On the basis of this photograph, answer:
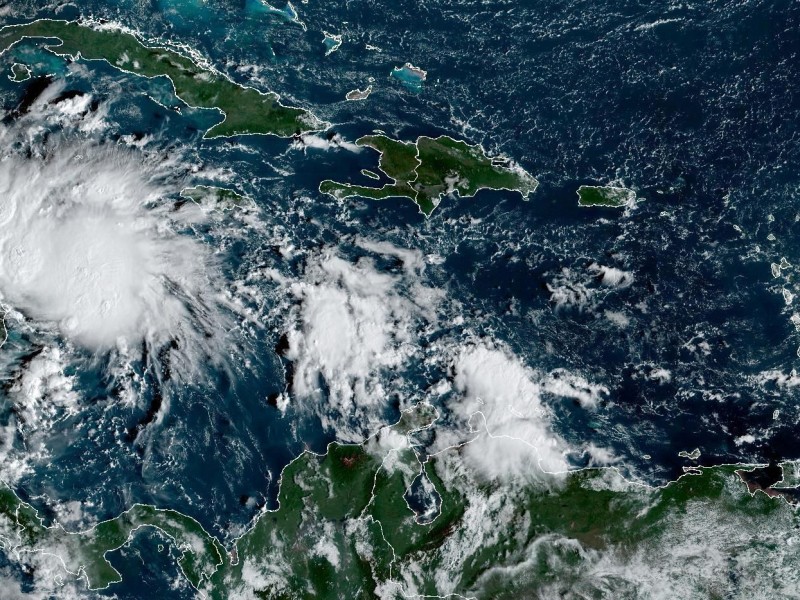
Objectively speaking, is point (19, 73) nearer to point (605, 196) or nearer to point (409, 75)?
point (409, 75)

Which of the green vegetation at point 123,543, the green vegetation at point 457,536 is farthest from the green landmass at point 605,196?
the green vegetation at point 123,543

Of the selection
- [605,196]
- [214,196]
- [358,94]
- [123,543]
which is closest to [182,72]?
[214,196]

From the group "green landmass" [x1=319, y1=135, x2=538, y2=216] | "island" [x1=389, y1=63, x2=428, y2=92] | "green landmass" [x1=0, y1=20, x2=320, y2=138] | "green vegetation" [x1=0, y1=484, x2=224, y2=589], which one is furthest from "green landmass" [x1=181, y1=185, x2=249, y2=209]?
"green vegetation" [x1=0, y1=484, x2=224, y2=589]

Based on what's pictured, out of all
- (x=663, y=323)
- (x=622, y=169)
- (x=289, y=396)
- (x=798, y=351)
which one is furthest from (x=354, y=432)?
(x=798, y=351)

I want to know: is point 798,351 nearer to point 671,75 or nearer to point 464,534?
point 671,75

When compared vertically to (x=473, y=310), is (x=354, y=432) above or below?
below
